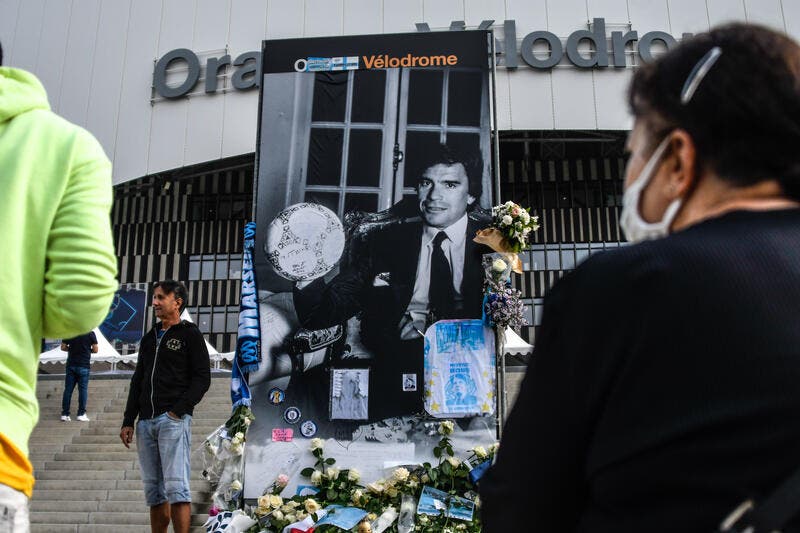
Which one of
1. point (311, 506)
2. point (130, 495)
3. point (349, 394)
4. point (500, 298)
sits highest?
point (500, 298)

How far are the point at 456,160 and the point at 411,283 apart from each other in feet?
4.13

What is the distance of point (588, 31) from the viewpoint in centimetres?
2452

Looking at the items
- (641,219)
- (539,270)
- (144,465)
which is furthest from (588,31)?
(641,219)

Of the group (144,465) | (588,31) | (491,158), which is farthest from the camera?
(588,31)

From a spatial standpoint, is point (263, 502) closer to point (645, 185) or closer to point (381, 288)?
point (381, 288)

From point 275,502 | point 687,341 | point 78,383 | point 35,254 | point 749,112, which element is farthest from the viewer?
point 78,383

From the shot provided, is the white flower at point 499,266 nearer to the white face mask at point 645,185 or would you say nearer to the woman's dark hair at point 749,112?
the white face mask at point 645,185

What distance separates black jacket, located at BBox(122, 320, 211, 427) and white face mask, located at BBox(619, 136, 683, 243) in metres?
5.24

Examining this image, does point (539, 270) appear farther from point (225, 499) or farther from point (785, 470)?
point (785, 470)

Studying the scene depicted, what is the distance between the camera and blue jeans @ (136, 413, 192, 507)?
19.6ft

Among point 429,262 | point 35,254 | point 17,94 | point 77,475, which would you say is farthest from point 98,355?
point 35,254

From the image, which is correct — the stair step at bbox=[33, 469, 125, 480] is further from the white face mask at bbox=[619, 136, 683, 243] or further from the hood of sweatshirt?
the white face mask at bbox=[619, 136, 683, 243]

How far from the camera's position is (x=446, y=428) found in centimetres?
650

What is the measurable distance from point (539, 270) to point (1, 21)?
79.7 ft
